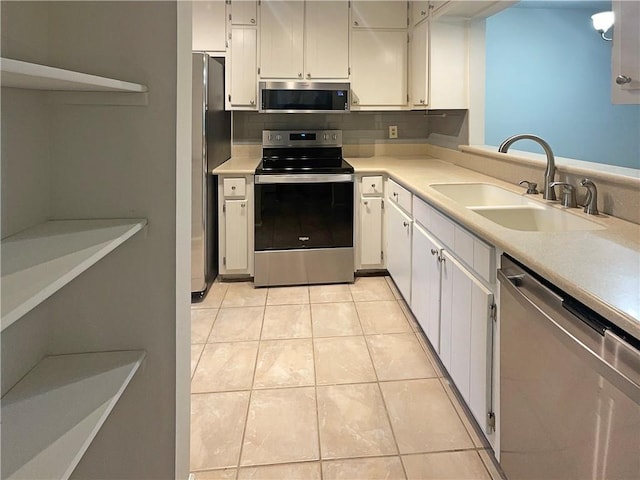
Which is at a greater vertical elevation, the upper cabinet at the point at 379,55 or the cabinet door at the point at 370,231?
the upper cabinet at the point at 379,55

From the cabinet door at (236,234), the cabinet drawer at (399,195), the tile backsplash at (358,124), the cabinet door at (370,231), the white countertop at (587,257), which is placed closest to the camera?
the white countertop at (587,257)

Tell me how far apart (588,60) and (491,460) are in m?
4.75

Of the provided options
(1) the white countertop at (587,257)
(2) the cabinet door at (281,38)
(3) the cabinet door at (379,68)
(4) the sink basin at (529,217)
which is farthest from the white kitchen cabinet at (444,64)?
(4) the sink basin at (529,217)

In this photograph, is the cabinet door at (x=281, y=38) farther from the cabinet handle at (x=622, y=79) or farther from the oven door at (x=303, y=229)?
the cabinet handle at (x=622, y=79)

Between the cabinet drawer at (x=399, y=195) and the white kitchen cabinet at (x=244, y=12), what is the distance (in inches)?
65.8

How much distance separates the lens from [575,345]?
107 centimetres

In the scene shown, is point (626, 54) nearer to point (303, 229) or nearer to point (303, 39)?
point (303, 229)

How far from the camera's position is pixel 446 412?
199 centimetres

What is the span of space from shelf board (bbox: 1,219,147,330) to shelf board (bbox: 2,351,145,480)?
0.33 metres

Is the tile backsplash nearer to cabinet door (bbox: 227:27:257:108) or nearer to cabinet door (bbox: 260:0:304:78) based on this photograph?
cabinet door (bbox: 227:27:257:108)

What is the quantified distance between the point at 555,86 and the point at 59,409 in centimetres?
536

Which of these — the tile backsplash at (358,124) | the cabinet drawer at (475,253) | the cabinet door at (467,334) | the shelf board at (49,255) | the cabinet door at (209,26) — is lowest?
the cabinet door at (467,334)

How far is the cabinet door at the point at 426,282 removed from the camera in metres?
2.26

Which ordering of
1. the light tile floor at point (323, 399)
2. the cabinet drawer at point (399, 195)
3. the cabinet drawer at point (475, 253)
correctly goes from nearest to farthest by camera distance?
the cabinet drawer at point (475, 253) < the light tile floor at point (323, 399) < the cabinet drawer at point (399, 195)
